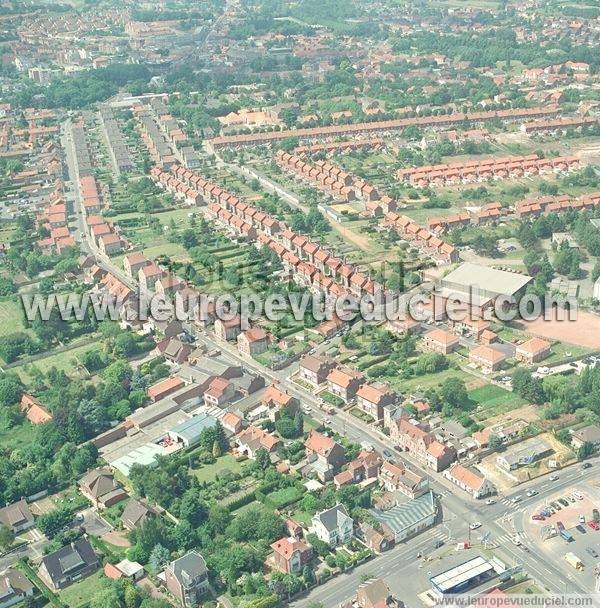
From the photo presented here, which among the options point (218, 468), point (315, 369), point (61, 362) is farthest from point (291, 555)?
point (61, 362)

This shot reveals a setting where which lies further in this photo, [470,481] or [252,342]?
[252,342]

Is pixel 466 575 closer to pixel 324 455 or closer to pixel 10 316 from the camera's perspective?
pixel 324 455

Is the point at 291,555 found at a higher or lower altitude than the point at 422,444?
lower

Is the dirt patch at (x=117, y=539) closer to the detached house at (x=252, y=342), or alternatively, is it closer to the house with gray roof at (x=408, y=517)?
the house with gray roof at (x=408, y=517)

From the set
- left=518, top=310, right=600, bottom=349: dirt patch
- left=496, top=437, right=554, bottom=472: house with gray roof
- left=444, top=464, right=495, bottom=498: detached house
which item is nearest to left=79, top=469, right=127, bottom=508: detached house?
left=444, top=464, right=495, bottom=498: detached house

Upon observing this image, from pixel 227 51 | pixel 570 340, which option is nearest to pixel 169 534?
pixel 570 340

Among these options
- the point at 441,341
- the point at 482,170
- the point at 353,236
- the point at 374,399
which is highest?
the point at 482,170
